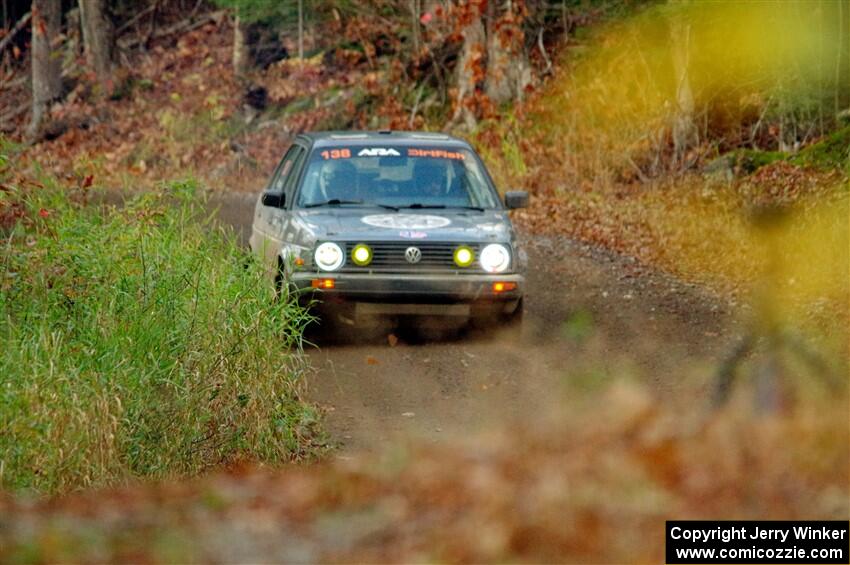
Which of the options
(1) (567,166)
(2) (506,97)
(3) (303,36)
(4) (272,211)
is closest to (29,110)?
(3) (303,36)

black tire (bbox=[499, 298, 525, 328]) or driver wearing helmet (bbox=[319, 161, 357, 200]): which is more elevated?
driver wearing helmet (bbox=[319, 161, 357, 200])

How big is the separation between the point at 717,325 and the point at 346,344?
346cm

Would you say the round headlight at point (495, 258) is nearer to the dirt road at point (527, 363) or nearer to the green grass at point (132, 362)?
the dirt road at point (527, 363)

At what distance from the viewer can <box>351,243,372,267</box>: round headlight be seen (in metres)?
11.8

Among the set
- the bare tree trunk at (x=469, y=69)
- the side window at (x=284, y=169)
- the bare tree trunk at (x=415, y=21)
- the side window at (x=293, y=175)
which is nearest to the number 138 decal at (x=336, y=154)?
the side window at (x=293, y=175)

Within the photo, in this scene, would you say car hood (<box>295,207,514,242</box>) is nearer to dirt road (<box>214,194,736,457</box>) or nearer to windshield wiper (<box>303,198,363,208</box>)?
windshield wiper (<box>303,198,363,208</box>)

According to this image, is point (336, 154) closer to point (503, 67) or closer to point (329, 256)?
point (329, 256)

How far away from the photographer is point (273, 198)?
12555 millimetres

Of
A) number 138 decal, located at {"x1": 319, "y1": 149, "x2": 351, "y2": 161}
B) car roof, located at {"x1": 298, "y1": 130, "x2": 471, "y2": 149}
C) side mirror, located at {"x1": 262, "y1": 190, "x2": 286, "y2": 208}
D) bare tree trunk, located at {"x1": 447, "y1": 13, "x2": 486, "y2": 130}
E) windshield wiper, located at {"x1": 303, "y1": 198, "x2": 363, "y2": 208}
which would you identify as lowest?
windshield wiper, located at {"x1": 303, "y1": 198, "x2": 363, "y2": 208}

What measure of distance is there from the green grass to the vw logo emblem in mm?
1399

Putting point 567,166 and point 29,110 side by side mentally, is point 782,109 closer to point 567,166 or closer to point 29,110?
point 567,166

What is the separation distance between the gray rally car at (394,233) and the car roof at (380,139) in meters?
0.03

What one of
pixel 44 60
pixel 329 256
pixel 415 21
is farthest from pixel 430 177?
pixel 44 60

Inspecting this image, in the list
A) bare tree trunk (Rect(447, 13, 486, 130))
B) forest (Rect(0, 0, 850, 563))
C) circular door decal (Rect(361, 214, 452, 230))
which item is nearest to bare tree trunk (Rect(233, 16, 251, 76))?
bare tree trunk (Rect(447, 13, 486, 130))
